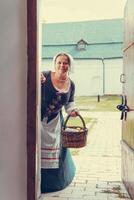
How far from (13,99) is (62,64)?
4.61ft

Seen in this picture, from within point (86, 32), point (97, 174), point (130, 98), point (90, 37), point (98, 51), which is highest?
point (86, 32)

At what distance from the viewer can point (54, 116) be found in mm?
3047

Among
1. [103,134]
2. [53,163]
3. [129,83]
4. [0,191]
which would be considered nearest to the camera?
[0,191]

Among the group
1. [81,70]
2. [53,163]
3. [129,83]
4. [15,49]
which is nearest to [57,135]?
[53,163]

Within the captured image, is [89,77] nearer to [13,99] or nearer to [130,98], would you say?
[130,98]

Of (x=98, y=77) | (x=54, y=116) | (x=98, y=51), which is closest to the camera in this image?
(x=54, y=116)

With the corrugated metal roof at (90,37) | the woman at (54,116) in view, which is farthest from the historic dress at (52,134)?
the corrugated metal roof at (90,37)

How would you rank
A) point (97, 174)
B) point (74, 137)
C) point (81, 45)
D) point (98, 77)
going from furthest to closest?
point (81, 45)
point (98, 77)
point (97, 174)
point (74, 137)

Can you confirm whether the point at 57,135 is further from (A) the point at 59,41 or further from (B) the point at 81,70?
(A) the point at 59,41

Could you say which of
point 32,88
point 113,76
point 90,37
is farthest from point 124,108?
point 90,37

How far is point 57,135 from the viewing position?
308 cm

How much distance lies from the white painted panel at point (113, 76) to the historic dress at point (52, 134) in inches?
463

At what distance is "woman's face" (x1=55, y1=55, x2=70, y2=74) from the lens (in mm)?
3082

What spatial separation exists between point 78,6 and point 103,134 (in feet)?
9.19
